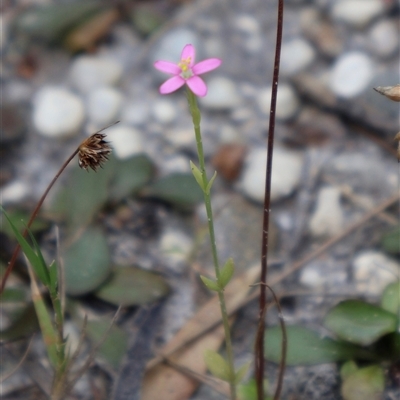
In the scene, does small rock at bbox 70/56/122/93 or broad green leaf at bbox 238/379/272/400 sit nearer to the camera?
broad green leaf at bbox 238/379/272/400

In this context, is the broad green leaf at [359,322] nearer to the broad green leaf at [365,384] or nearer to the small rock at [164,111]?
the broad green leaf at [365,384]

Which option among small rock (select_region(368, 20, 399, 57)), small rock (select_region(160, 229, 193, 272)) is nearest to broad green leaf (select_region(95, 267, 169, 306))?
small rock (select_region(160, 229, 193, 272))

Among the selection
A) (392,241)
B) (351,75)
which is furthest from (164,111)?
(392,241)

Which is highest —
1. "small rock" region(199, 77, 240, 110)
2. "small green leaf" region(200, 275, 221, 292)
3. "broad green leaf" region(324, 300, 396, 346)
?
"small green leaf" region(200, 275, 221, 292)

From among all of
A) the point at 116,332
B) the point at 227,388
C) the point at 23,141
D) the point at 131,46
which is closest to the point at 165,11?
the point at 131,46

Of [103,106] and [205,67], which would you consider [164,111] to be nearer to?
[103,106]

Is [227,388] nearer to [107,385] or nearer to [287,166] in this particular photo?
[107,385]

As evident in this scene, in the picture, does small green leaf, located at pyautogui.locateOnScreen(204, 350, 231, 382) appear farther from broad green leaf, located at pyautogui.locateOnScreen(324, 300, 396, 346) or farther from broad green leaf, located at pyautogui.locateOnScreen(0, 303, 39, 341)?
broad green leaf, located at pyautogui.locateOnScreen(0, 303, 39, 341)
